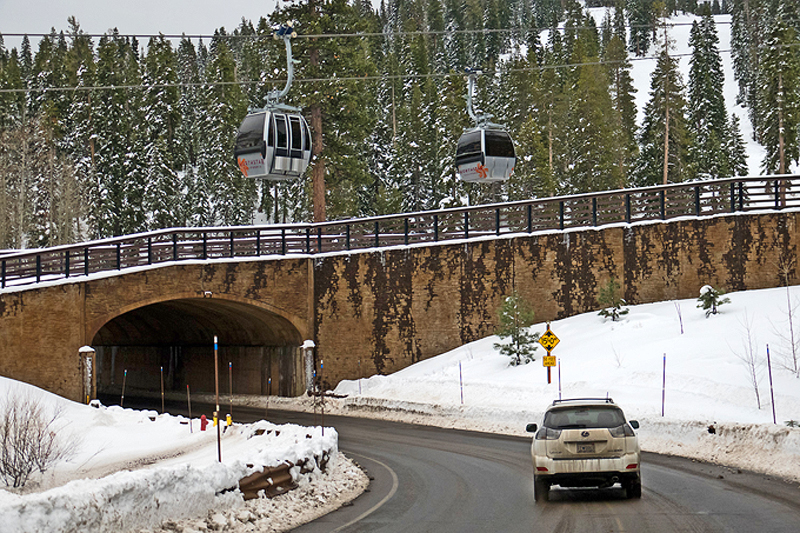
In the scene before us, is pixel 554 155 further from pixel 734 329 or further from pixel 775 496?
pixel 775 496

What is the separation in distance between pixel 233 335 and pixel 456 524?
86.8 ft

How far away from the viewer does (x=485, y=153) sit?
96.3 feet

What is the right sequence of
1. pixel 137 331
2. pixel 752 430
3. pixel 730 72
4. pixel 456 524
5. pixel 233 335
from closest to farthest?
pixel 456 524 → pixel 752 430 → pixel 233 335 → pixel 137 331 → pixel 730 72

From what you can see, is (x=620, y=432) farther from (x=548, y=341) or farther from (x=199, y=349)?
(x=199, y=349)

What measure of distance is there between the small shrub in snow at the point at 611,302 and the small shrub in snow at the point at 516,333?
2658mm

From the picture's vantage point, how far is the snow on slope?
701 inches

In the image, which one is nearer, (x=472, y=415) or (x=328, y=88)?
(x=472, y=415)

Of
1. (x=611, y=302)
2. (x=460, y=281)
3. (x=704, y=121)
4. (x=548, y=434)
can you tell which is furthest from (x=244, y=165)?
(x=704, y=121)

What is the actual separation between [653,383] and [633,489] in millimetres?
11413

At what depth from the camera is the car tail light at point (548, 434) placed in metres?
12.5

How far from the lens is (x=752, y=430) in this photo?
1644cm

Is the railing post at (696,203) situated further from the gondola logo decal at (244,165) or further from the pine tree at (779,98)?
the pine tree at (779,98)

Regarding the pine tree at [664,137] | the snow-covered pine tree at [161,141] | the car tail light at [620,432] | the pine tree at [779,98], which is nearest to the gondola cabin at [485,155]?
the car tail light at [620,432]

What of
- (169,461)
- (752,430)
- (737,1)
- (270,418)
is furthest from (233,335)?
(737,1)
